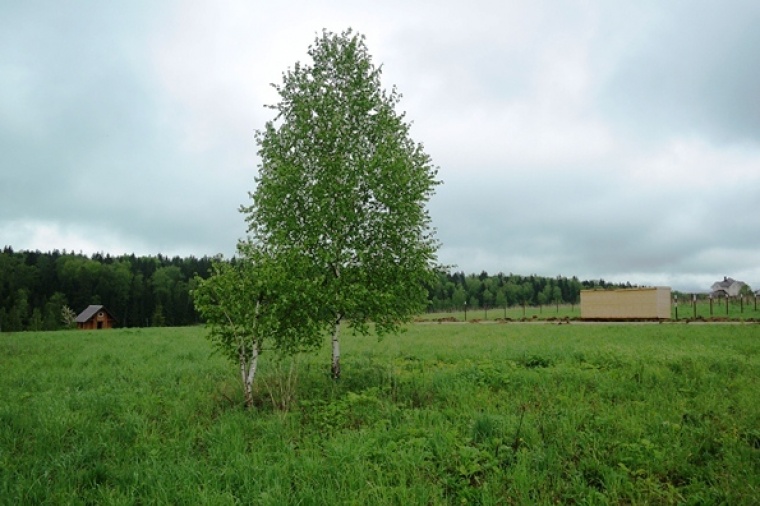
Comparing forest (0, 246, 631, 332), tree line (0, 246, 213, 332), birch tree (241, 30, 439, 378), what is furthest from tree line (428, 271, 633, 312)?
birch tree (241, 30, 439, 378)

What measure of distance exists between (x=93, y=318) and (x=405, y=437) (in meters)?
90.5

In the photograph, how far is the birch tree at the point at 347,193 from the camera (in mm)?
12359

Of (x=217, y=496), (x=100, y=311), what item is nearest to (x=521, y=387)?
(x=217, y=496)

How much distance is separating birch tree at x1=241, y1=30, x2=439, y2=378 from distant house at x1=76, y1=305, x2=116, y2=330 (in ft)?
259

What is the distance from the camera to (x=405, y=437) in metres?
7.86

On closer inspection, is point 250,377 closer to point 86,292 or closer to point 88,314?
point 88,314

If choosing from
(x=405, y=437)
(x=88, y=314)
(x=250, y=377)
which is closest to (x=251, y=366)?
(x=250, y=377)

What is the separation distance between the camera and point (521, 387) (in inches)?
434

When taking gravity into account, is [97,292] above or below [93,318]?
above

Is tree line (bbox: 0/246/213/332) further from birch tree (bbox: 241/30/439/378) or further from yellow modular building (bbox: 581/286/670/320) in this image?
birch tree (bbox: 241/30/439/378)

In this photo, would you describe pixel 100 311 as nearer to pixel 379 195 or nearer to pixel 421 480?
pixel 379 195

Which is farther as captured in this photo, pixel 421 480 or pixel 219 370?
pixel 219 370

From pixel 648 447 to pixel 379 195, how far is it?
859cm

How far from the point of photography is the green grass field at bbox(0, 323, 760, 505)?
19.9ft
